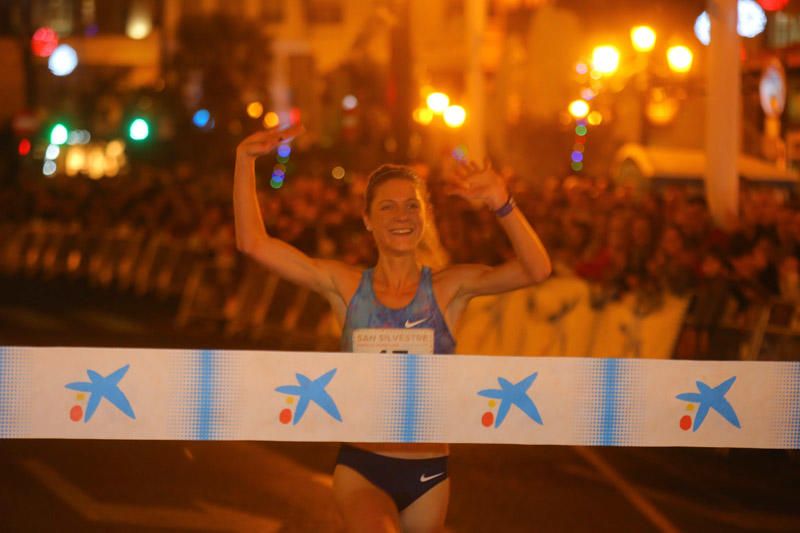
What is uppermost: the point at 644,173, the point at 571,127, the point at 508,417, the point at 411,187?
the point at 571,127

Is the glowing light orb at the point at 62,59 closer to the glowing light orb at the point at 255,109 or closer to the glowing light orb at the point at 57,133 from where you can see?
the glowing light orb at the point at 57,133

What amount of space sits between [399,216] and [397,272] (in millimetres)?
203

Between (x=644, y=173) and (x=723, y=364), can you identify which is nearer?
(x=723, y=364)

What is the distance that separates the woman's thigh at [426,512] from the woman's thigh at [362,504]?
13 cm

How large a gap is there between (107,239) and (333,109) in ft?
111

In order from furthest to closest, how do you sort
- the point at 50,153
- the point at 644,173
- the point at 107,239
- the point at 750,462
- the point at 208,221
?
the point at 50,153 → the point at 107,239 → the point at 644,173 → the point at 208,221 → the point at 750,462

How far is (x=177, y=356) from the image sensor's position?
4707 mm

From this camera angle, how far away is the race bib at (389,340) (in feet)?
16.4

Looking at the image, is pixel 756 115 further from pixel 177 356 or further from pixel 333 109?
pixel 177 356

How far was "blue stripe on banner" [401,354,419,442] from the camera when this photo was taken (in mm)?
4711

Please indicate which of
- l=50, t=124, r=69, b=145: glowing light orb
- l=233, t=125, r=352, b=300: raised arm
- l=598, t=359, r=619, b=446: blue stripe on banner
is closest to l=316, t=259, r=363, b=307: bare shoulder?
l=233, t=125, r=352, b=300: raised arm

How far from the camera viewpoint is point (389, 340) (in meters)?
5.00

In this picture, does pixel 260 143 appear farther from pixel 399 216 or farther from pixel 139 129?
pixel 139 129

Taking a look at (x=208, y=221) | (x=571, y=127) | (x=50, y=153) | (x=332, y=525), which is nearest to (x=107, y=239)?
(x=208, y=221)
